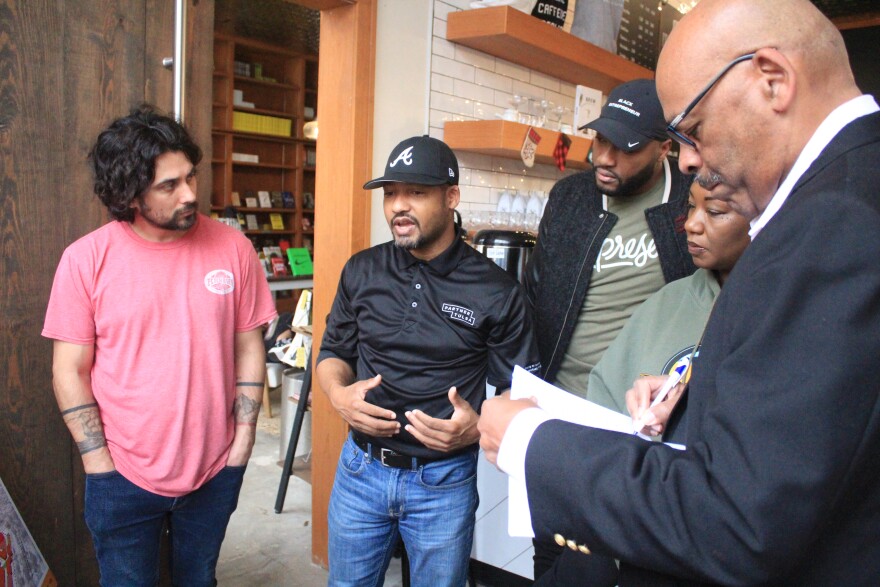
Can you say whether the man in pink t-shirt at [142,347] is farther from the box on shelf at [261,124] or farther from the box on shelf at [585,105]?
the box on shelf at [261,124]

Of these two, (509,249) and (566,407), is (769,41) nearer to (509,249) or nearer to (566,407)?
(566,407)

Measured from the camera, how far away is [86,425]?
6.29 feet

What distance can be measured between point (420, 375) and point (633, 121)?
3.49ft

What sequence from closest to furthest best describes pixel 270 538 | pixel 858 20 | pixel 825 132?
pixel 825 132 < pixel 270 538 < pixel 858 20

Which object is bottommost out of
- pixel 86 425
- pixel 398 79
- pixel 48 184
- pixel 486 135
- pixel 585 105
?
pixel 86 425

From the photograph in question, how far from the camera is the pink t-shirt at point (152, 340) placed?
74.8 inches

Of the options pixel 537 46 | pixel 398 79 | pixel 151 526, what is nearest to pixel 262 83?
pixel 537 46

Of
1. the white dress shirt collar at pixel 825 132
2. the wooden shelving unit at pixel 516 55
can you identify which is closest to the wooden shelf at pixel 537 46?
the wooden shelving unit at pixel 516 55

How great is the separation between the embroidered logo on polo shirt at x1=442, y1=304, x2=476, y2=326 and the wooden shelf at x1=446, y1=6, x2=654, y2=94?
195cm

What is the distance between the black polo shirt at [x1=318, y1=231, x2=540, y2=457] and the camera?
2.04m

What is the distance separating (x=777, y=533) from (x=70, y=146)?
224cm

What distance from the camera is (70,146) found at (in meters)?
2.13

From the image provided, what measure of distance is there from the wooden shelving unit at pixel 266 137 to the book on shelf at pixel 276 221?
0.27ft

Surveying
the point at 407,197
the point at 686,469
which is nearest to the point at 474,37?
the point at 407,197
